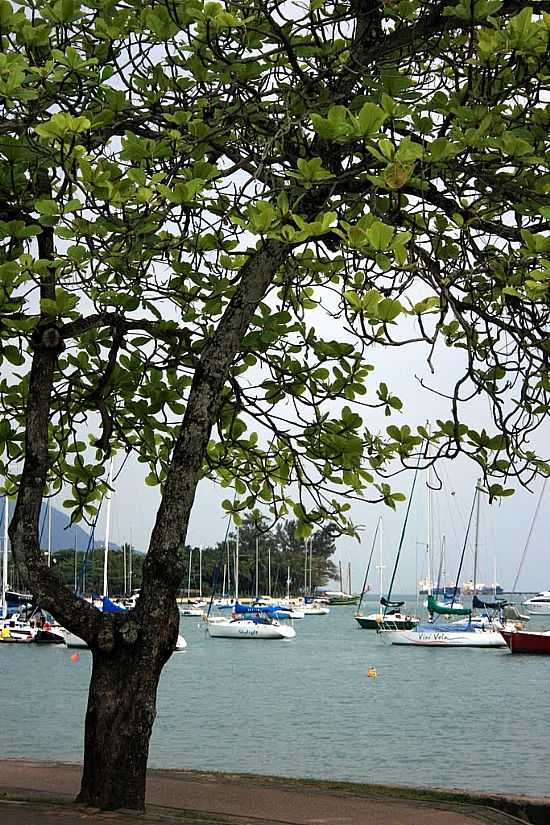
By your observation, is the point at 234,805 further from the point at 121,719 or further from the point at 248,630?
the point at 248,630

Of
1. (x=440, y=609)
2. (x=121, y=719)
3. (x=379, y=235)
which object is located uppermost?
(x=440, y=609)

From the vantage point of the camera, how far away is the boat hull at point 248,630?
271 ft

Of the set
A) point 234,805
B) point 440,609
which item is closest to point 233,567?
point 440,609

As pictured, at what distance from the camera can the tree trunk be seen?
798cm

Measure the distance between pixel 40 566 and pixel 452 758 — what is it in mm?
23777

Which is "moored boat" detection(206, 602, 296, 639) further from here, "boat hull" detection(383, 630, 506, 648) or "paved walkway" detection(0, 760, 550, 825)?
"paved walkway" detection(0, 760, 550, 825)

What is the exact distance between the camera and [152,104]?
7.91 meters

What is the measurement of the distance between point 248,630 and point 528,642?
86.0 ft

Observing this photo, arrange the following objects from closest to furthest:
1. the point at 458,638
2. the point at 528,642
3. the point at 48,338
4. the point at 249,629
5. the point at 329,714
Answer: the point at 48,338 → the point at 329,714 → the point at 528,642 → the point at 458,638 → the point at 249,629

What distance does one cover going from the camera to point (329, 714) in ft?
131

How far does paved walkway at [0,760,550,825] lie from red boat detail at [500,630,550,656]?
2083 inches

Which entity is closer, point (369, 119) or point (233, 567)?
point (369, 119)

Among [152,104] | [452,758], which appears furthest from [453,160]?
[452,758]

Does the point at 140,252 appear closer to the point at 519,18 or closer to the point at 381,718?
the point at 519,18
